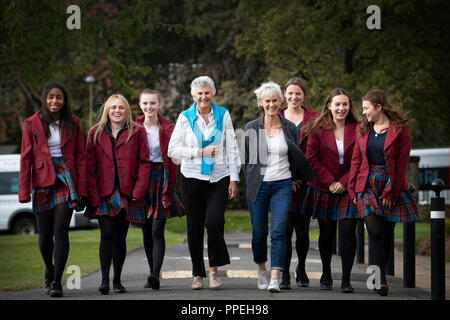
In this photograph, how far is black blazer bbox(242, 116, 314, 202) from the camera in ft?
25.4

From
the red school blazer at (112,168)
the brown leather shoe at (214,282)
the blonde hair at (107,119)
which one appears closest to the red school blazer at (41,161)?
the red school blazer at (112,168)

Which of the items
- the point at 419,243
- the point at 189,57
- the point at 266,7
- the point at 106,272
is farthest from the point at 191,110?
the point at 189,57

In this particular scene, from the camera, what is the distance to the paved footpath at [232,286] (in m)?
7.33

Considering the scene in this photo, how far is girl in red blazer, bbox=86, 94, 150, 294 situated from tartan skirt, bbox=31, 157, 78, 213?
0.76 ft

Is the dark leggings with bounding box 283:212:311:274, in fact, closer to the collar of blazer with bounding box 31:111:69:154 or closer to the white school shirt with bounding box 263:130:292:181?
the white school shirt with bounding box 263:130:292:181

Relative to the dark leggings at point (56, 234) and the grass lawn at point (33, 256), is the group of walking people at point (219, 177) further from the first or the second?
the grass lawn at point (33, 256)

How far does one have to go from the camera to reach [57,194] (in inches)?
301

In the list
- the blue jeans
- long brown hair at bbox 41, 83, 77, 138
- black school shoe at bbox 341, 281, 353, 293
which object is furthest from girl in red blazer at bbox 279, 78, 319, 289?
long brown hair at bbox 41, 83, 77, 138

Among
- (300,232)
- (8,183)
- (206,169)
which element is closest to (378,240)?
(300,232)

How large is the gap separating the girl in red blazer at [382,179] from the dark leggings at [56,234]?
9.07ft

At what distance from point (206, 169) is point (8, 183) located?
16.7 metres

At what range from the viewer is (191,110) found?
800 centimetres

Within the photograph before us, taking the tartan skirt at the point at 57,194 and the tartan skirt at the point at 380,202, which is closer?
the tartan skirt at the point at 57,194
